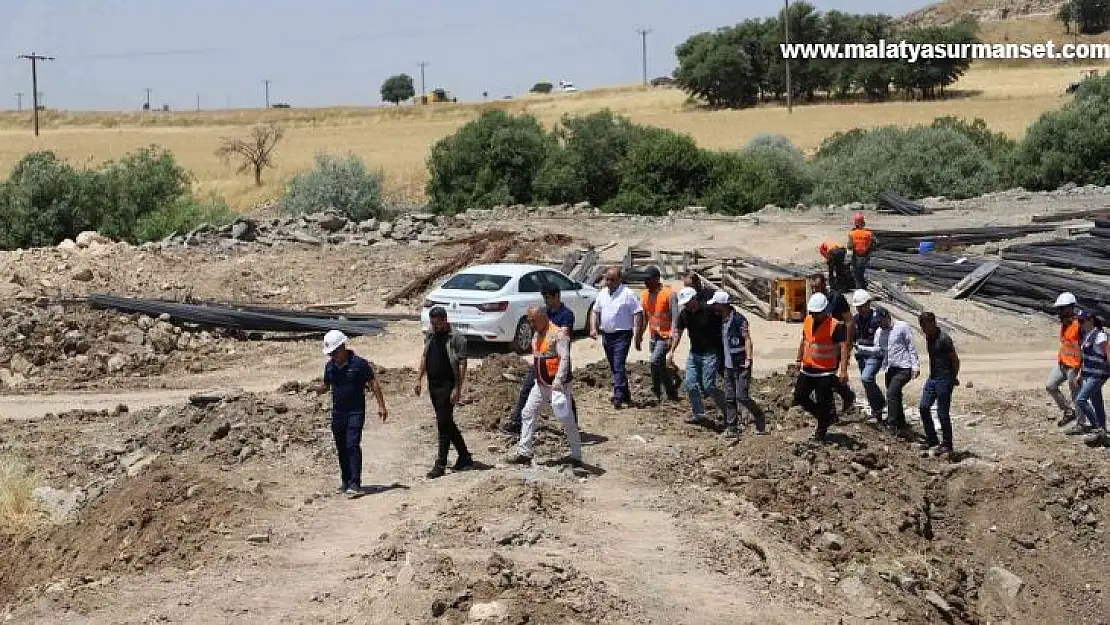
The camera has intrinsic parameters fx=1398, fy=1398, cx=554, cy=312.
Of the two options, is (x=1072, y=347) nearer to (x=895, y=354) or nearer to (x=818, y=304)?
(x=895, y=354)

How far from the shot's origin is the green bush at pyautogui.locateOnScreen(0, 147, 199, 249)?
36.8m

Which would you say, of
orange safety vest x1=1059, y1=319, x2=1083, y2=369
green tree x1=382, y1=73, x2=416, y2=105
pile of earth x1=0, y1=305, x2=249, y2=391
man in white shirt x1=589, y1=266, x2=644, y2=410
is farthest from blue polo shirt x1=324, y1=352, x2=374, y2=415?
green tree x1=382, y1=73, x2=416, y2=105

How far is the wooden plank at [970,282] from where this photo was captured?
24.6 m

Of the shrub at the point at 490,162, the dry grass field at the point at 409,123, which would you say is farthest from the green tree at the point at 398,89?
the shrub at the point at 490,162

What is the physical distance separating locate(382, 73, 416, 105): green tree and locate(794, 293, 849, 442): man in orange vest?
164m

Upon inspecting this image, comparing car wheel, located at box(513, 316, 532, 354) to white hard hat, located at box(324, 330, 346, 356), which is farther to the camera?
car wheel, located at box(513, 316, 532, 354)

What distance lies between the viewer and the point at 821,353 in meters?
13.7

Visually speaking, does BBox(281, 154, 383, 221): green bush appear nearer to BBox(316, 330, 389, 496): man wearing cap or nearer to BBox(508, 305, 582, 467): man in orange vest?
BBox(508, 305, 582, 467): man in orange vest

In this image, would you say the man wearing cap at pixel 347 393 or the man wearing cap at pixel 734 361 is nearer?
the man wearing cap at pixel 347 393

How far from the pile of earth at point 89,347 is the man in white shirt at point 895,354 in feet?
37.1

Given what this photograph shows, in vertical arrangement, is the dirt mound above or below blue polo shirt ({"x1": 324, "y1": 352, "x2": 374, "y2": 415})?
below

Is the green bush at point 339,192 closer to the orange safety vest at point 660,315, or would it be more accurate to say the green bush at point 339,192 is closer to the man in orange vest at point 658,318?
the man in orange vest at point 658,318

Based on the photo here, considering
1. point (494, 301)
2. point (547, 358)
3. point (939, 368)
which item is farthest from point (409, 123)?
point (547, 358)

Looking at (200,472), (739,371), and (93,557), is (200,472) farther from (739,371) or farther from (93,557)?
(739,371)
